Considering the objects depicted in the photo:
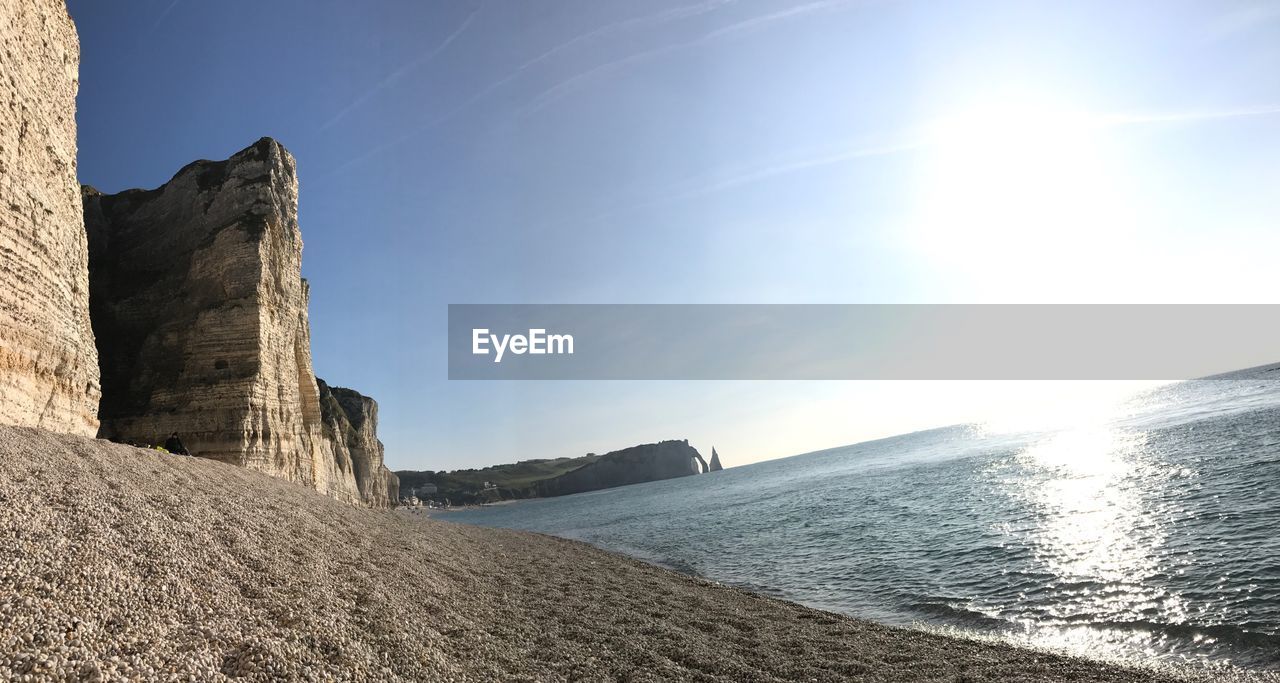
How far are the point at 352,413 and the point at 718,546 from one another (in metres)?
57.1

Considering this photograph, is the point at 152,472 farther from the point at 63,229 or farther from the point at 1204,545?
the point at 1204,545

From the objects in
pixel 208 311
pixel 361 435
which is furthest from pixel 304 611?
pixel 361 435

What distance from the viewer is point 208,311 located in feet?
90.7

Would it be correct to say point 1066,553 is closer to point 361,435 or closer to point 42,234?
point 42,234

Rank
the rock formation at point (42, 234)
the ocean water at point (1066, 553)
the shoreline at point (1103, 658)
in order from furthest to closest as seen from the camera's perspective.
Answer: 1. the rock formation at point (42, 234)
2. the ocean water at point (1066, 553)
3. the shoreline at point (1103, 658)

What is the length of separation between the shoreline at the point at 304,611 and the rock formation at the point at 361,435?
43709 millimetres

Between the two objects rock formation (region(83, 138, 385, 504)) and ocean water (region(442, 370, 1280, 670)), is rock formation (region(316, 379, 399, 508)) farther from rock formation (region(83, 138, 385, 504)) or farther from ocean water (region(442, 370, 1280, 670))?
ocean water (region(442, 370, 1280, 670))

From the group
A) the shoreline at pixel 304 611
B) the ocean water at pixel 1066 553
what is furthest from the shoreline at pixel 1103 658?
the shoreline at pixel 304 611

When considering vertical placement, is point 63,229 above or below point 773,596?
above

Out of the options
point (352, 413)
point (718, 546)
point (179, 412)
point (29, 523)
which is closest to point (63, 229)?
point (179, 412)

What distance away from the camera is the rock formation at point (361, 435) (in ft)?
200

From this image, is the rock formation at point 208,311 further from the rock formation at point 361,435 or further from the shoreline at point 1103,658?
the shoreline at point 1103,658

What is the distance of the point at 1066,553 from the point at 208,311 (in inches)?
1479

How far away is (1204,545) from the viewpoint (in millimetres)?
17875
